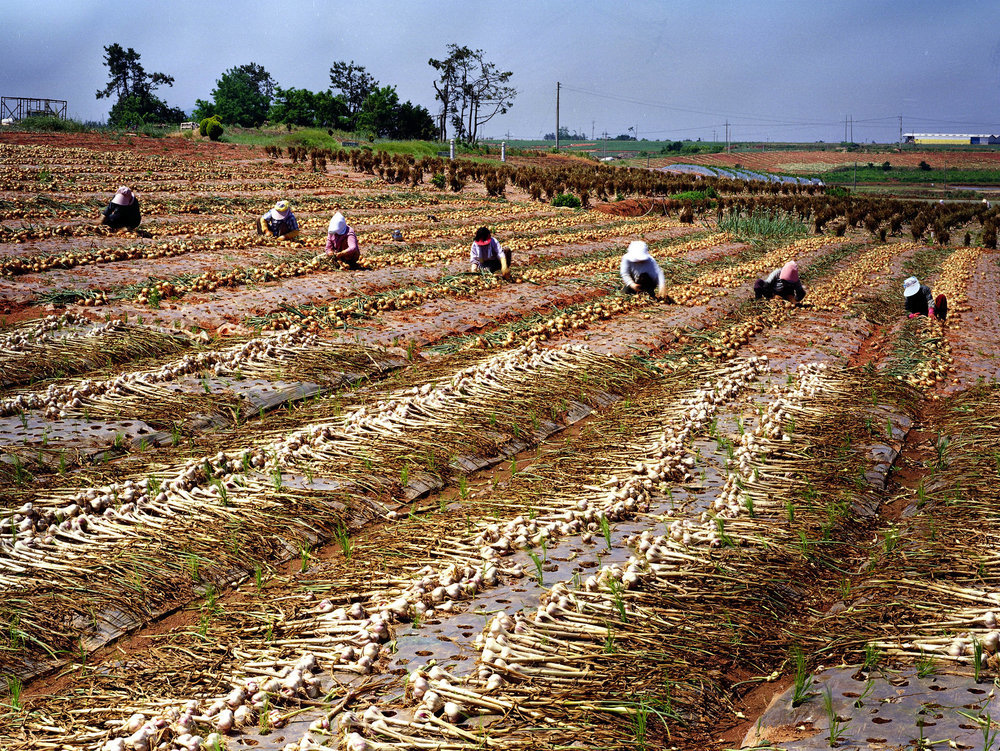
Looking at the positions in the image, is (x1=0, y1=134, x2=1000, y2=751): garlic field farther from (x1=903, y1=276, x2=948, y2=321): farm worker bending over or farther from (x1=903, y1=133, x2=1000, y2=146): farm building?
(x1=903, y1=133, x2=1000, y2=146): farm building

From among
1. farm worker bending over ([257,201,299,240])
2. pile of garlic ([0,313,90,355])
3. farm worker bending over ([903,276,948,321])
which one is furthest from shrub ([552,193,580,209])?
pile of garlic ([0,313,90,355])

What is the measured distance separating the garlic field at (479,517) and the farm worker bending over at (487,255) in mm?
959

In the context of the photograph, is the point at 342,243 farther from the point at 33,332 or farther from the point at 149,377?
the point at 149,377

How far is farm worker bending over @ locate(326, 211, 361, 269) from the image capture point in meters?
12.8

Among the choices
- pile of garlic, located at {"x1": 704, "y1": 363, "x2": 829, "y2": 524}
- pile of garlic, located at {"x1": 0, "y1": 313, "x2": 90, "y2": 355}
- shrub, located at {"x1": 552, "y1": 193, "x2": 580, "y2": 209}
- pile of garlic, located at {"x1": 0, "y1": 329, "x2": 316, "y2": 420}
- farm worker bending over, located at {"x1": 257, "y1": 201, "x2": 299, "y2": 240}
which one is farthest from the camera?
shrub, located at {"x1": 552, "y1": 193, "x2": 580, "y2": 209}

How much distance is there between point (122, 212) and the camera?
1517 centimetres

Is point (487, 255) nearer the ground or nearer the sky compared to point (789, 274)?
nearer the sky

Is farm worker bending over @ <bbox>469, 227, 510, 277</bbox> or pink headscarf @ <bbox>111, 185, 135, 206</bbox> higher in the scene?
pink headscarf @ <bbox>111, 185, 135, 206</bbox>

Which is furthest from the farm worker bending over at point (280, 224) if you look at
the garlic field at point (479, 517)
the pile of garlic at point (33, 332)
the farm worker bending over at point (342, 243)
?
the pile of garlic at point (33, 332)

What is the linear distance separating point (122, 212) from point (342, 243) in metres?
4.82

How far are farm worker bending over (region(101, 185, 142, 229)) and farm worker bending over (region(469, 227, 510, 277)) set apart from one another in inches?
258

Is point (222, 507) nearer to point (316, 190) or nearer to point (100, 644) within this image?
point (100, 644)

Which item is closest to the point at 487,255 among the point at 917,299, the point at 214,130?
the point at 917,299

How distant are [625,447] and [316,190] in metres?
23.2
